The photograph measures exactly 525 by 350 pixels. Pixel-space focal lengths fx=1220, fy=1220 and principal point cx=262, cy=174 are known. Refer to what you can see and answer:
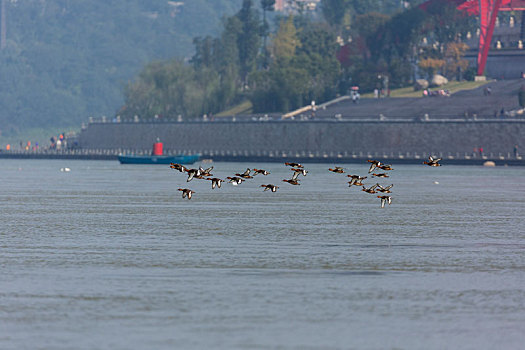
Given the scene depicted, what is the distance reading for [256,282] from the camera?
48.4 meters

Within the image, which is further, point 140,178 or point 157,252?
point 140,178

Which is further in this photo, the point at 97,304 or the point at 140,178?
the point at 140,178

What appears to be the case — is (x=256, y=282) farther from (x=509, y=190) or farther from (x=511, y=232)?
(x=509, y=190)

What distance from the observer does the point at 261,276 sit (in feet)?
164

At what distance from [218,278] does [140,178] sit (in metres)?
94.6

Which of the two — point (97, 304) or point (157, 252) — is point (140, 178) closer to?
point (157, 252)

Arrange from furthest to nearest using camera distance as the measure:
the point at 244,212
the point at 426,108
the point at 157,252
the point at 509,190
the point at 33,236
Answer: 1. the point at 426,108
2. the point at 509,190
3. the point at 244,212
4. the point at 33,236
5. the point at 157,252

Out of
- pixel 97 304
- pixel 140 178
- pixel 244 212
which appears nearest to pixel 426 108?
pixel 140 178

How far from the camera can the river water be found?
38844mm

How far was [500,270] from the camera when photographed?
52719 millimetres

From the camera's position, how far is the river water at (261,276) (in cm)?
3884

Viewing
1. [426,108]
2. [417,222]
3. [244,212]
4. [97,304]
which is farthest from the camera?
[426,108]

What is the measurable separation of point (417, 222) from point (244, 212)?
1347 cm

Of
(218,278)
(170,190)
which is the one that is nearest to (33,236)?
(218,278)
